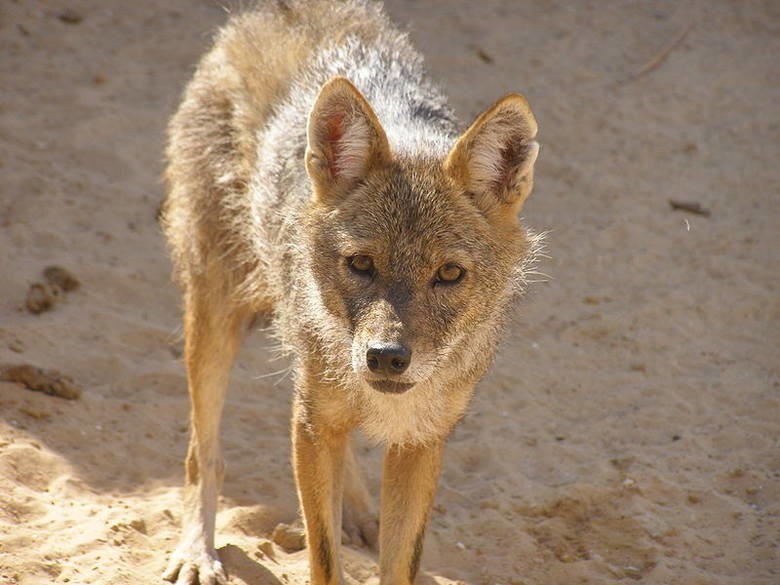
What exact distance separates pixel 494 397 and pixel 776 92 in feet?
16.7

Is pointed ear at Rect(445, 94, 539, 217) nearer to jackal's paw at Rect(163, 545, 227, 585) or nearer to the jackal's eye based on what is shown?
the jackal's eye

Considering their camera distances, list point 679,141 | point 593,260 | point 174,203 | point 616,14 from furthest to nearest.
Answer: point 616,14, point 679,141, point 593,260, point 174,203

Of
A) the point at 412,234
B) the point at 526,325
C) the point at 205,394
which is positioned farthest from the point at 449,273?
the point at 526,325

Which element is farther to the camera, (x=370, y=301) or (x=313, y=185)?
(x=313, y=185)

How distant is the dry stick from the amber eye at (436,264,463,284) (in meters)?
6.58

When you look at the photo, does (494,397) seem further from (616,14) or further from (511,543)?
(616,14)

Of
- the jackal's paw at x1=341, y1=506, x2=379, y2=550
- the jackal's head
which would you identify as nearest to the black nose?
the jackal's head

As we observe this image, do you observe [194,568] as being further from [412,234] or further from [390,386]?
[412,234]

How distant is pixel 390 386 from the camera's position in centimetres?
455

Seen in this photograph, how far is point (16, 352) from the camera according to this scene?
22.0 ft

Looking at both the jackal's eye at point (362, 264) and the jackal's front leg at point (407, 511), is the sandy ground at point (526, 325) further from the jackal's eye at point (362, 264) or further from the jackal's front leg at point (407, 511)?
the jackal's eye at point (362, 264)

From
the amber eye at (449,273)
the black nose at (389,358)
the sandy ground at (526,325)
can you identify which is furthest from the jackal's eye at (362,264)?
the sandy ground at (526,325)

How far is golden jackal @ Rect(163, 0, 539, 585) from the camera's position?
4730mm

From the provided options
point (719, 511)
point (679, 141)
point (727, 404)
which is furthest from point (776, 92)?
point (719, 511)
